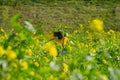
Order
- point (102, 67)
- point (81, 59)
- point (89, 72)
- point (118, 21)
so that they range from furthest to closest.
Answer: point (118, 21)
point (102, 67)
point (81, 59)
point (89, 72)

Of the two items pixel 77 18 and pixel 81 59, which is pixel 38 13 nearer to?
pixel 77 18

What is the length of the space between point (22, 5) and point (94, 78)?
862 centimetres

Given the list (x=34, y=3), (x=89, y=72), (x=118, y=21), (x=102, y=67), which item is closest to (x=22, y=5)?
(x=34, y=3)

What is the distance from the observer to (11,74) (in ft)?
5.98

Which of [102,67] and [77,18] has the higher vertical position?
[102,67]

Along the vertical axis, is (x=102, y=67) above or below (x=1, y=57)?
below

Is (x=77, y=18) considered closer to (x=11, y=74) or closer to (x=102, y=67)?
(x=102, y=67)

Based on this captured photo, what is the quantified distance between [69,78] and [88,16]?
330 inches

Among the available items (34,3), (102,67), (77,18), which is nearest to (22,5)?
(34,3)

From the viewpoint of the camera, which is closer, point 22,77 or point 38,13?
point 22,77

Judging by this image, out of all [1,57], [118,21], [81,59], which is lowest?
[118,21]

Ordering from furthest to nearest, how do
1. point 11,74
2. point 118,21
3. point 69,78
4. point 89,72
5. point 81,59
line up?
point 118,21
point 81,59
point 89,72
point 69,78
point 11,74

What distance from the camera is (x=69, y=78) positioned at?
6.52 feet

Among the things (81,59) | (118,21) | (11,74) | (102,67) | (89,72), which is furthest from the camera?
(118,21)
